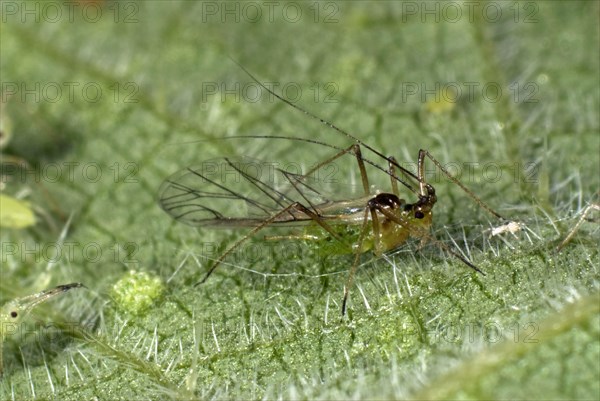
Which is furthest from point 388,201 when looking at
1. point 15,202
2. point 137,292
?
point 15,202

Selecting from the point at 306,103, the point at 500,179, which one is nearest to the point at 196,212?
the point at 306,103

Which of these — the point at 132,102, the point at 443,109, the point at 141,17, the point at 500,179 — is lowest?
the point at 500,179

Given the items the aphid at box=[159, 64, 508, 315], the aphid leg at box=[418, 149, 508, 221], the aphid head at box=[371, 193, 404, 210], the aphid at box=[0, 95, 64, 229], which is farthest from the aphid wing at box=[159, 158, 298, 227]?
the aphid at box=[0, 95, 64, 229]

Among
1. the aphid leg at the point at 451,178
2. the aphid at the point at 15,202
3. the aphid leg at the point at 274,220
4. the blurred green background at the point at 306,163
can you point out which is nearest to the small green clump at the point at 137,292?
the blurred green background at the point at 306,163

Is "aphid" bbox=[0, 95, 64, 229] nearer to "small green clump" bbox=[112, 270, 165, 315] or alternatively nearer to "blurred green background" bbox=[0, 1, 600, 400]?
"blurred green background" bbox=[0, 1, 600, 400]

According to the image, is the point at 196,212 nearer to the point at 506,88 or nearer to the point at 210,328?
the point at 210,328

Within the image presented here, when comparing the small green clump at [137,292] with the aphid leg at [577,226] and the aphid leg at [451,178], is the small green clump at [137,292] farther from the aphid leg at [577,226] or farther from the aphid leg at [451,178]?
the aphid leg at [577,226]
